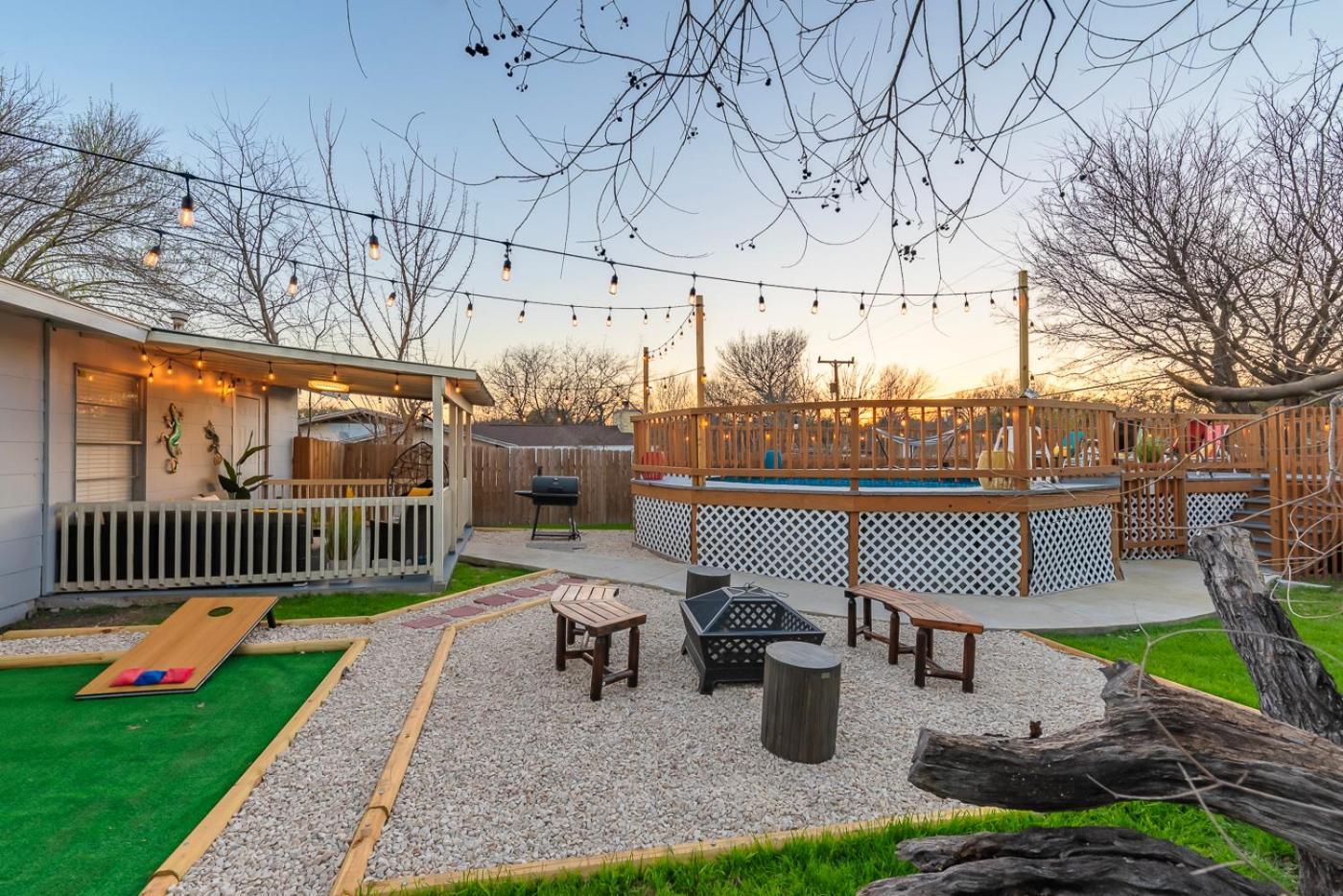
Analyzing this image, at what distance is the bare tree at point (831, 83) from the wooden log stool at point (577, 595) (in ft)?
10.5

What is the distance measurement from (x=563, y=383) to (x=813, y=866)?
30767 millimetres

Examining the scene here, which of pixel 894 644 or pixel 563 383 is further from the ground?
pixel 563 383

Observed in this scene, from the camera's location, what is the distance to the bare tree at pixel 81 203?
33.0ft

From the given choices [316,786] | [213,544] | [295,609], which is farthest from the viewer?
[213,544]

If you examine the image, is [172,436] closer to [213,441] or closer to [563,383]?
[213,441]

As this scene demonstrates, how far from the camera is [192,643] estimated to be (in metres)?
4.45

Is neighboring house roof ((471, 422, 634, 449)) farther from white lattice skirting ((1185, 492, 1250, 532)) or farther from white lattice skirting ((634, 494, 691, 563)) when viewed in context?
white lattice skirting ((1185, 492, 1250, 532))

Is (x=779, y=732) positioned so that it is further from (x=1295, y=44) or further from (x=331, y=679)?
(x=1295, y=44)

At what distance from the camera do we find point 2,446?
17.0 ft

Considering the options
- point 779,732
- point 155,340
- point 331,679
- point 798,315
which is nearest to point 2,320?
point 155,340

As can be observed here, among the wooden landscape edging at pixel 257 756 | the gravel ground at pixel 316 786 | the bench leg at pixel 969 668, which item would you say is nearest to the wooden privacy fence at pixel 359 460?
the gravel ground at pixel 316 786

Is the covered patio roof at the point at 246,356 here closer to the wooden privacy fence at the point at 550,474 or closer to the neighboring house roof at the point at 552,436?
the wooden privacy fence at the point at 550,474

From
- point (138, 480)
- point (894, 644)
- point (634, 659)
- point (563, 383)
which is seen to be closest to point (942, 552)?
point (894, 644)

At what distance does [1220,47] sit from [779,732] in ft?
10.7
